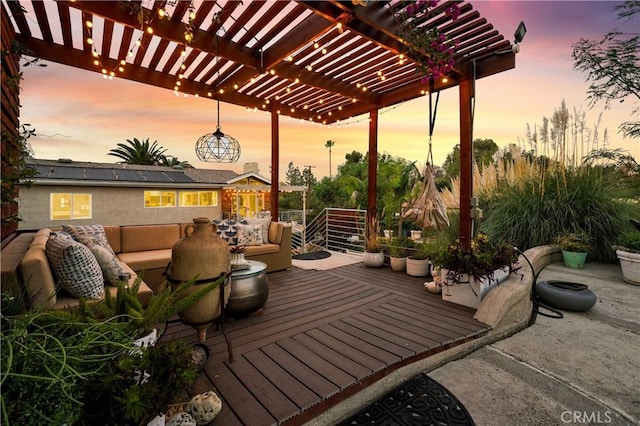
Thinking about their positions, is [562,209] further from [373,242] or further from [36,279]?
[36,279]

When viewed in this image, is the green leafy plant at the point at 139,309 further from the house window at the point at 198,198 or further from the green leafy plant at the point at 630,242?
the house window at the point at 198,198

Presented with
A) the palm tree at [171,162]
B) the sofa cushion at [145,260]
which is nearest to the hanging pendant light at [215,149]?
the sofa cushion at [145,260]

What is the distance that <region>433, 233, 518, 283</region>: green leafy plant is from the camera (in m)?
3.08

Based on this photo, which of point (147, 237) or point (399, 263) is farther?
point (399, 263)

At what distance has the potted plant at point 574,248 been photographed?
429cm

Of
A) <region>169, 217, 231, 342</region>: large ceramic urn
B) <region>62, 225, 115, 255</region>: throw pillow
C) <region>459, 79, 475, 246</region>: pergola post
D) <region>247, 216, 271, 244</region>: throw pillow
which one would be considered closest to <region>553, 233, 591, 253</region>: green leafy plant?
<region>459, 79, 475, 246</region>: pergola post

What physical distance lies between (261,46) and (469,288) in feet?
12.4

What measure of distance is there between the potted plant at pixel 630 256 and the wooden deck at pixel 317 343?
8.61ft

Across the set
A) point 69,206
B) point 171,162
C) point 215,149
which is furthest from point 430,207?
point 171,162

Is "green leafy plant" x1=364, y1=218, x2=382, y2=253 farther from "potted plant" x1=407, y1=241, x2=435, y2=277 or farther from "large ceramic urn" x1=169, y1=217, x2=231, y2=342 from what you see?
"large ceramic urn" x1=169, y1=217, x2=231, y2=342

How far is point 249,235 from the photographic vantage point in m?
4.69

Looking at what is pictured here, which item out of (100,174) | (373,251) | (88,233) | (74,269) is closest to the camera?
(74,269)

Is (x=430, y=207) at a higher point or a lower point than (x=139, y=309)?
higher

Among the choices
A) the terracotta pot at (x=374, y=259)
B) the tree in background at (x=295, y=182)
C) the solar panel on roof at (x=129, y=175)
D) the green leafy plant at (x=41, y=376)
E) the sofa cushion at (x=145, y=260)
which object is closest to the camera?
the green leafy plant at (x=41, y=376)
